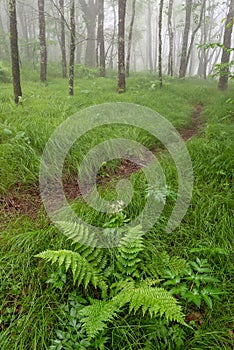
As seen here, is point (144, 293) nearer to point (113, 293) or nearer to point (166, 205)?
point (113, 293)

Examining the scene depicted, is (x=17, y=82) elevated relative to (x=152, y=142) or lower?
elevated

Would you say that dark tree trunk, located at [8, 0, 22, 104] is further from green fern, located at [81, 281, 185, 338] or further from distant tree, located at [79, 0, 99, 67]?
distant tree, located at [79, 0, 99, 67]

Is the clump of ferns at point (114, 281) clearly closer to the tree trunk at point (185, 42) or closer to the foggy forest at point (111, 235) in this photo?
the foggy forest at point (111, 235)

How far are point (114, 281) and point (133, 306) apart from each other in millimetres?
426

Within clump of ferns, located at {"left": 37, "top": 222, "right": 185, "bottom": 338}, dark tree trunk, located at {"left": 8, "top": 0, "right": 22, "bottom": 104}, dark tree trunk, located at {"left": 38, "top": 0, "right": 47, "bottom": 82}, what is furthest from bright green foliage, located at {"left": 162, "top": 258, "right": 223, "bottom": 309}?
dark tree trunk, located at {"left": 38, "top": 0, "right": 47, "bottom": 82}

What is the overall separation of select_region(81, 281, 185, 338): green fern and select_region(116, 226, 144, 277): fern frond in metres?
0.23

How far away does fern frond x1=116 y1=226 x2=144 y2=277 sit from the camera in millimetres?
2070

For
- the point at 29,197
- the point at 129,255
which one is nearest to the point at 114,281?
the point at 129,255

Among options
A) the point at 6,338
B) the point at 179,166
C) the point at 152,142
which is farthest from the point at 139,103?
the point at 6,338

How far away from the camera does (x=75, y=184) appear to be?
11.8 feet

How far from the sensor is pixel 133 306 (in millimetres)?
1688

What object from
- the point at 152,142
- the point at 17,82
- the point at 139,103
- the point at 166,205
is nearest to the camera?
the point at 166,205

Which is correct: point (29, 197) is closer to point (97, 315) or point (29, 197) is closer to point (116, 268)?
point (116, 268)

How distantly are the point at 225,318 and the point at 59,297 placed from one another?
4.41 ft
